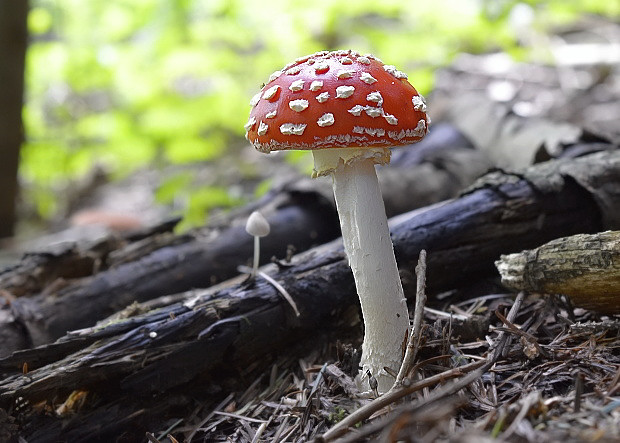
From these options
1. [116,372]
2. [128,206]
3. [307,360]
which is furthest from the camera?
[128,206]

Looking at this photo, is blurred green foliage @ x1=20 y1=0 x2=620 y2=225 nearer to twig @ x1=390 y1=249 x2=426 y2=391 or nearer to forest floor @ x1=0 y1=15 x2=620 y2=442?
forest floor @ x1=0 y1=15 x2=620 y2=442

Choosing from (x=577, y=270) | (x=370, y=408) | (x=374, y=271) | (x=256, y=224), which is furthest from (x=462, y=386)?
(x=256, y=224)

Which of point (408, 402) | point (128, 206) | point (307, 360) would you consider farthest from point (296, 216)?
point (128, 206)

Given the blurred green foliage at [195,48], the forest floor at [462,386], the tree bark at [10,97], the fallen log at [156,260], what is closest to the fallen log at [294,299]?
the forest floor at [462,386]

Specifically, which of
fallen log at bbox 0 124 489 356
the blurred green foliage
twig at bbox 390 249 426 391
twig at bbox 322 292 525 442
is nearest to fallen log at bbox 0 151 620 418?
fallen log at bbox 0 124 489 356

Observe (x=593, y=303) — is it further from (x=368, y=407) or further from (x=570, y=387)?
(x=368, y=407)

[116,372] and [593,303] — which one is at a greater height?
[116,372]

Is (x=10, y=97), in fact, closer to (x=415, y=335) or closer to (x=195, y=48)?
(x=195, y=48)
